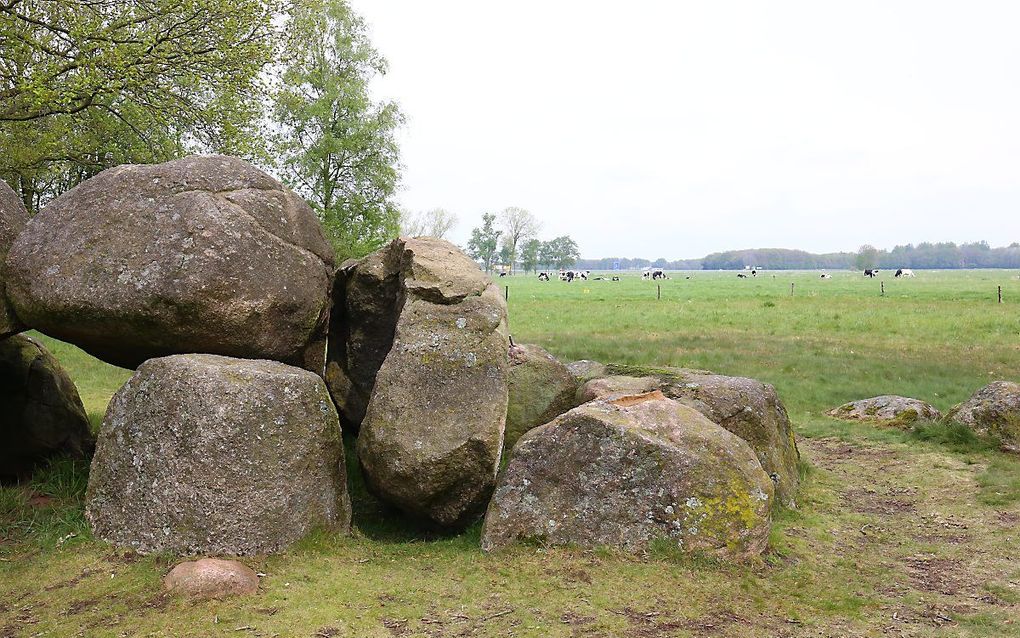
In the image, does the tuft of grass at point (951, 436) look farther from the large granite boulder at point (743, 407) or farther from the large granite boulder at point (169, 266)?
the large granite boulder at point (169, 266)

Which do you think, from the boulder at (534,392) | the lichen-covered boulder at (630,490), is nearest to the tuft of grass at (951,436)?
the lichen-covered boulder at (630,490)

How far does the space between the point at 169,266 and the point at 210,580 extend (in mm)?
3819

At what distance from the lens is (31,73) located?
740 inches

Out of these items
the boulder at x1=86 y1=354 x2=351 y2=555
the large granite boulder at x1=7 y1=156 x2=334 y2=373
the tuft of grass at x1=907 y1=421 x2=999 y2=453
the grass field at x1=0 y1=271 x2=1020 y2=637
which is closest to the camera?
the grass field at x1=0 y1=271 x2=1020 y2=637

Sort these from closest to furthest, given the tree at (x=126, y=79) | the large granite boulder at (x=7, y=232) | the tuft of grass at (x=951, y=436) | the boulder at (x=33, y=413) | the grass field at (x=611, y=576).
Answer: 1. the grass field at (x=611, y=576)
2. the large granite boulder at (x=7, y=232)
3. the boulder at (x=33, y=413)
4. the tuft of grass at (x=951, y=436)
5. the tree at (x=126, y=79)

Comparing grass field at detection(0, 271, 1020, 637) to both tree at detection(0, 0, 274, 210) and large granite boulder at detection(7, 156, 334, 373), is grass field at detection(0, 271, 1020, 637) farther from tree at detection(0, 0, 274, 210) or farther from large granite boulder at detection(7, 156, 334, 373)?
tree at detection(0, 0, 274, 210)

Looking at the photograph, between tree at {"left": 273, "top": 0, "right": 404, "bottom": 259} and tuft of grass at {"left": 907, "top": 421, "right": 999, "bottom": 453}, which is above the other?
tree at {"left": 273, "top": 0, "right": 404, "bottom": 259}

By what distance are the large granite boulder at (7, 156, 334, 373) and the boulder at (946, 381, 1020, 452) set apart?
11661 mm

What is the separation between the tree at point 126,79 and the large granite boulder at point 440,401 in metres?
12.5

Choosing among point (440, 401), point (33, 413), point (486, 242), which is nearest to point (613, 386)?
point (440, 401)

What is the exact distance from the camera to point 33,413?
11.8 meters

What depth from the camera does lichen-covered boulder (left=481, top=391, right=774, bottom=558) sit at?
8.53 metres

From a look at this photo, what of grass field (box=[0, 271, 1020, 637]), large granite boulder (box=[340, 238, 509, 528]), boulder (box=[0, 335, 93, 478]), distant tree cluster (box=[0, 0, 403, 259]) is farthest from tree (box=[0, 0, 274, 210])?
large granite boulder (box=[340, 238, 509, 528])

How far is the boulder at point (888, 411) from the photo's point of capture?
15.6m
